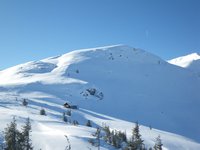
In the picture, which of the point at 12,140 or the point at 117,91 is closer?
the point at 12,140

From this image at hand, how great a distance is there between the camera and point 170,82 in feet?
557

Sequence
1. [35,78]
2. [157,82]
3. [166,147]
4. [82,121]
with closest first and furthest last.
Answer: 1. [166,147]
2. [82,121]
3. [35,78]
4. [157,82]

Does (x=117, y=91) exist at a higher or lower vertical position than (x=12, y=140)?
higher

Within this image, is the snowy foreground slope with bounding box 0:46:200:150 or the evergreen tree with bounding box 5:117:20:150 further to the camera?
the snowy foreground slope with bounding box 0:46:200:150

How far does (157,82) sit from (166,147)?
9495cm

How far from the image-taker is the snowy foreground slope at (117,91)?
10600cm

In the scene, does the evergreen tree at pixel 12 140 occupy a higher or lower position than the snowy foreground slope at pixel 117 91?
lower

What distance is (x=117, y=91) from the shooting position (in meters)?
147

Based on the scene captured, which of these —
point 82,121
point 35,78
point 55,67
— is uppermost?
point 55,67

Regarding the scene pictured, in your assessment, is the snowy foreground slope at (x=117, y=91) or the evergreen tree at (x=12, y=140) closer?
the evergreen tree at (x=12, y=140)

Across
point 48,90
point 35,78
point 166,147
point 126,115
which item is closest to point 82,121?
point 166,147

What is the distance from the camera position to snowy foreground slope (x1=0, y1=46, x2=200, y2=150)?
106 meters

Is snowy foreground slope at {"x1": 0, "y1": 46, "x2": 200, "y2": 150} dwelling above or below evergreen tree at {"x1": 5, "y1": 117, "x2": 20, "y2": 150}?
above

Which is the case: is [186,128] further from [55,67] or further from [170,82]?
[55,67]
